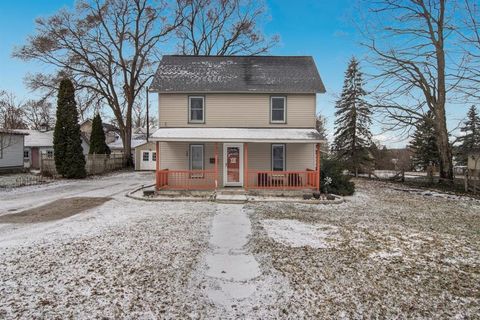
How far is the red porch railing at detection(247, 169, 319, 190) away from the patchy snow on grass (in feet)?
13.4

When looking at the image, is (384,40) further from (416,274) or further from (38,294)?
(38,294)

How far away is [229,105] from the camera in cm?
1320

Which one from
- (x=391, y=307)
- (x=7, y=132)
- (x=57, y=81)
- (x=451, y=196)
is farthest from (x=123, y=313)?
(x=57, y=81)

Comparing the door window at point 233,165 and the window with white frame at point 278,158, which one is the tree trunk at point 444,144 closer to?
the window with white frame at point 278,158

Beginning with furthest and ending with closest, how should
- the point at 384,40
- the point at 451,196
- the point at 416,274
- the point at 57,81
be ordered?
1. the point at 57,81
2. the point at 384,40
3. the point at 451,196
4. the point at 416,274

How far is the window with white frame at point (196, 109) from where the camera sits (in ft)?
43.2

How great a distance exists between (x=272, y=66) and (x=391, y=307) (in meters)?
13.2

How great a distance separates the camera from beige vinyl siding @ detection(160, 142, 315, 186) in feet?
42.4

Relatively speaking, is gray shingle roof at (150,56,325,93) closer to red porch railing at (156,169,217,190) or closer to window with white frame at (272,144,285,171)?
window with white frame at (272,144,285,171)

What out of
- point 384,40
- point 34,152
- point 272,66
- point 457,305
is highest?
point 384,40

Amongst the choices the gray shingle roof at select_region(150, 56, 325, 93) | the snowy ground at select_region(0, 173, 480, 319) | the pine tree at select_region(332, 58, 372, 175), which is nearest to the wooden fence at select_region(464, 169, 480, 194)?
the snowy ground at select_region(0, 173, 480, 319)

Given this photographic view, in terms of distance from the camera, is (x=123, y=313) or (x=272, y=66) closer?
(x=123, y=313)

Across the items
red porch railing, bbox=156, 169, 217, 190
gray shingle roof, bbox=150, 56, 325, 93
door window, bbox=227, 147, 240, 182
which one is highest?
gray shingle roof, bbox=150, 56, 325, 93

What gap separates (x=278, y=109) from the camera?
13195mm
